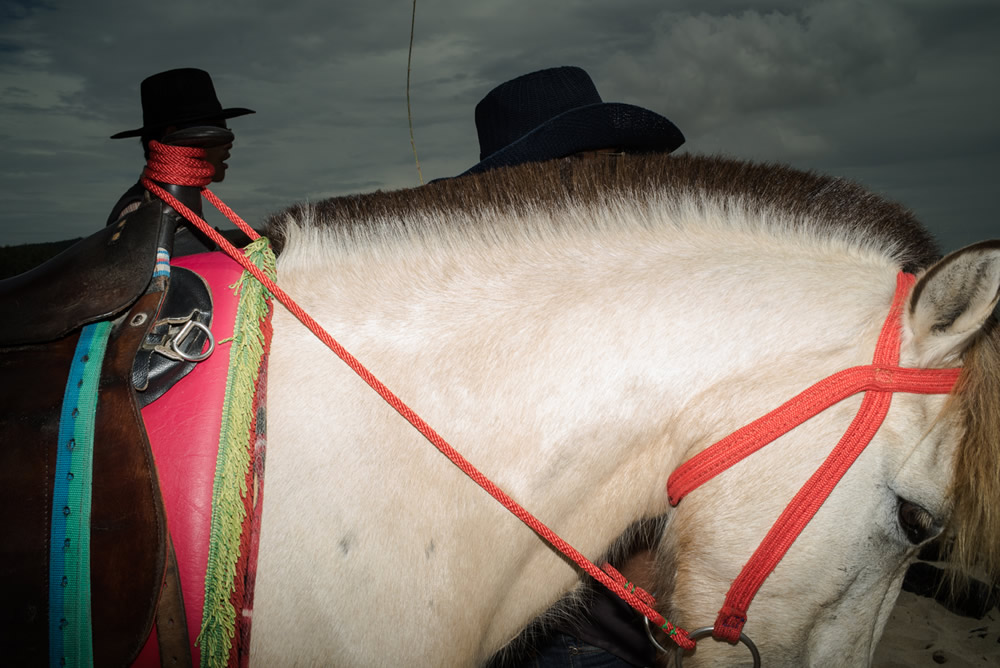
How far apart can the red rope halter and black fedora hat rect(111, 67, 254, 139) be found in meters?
2.19

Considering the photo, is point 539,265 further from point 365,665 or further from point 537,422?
point 365,665

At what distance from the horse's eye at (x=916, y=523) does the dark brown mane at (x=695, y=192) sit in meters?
0.49

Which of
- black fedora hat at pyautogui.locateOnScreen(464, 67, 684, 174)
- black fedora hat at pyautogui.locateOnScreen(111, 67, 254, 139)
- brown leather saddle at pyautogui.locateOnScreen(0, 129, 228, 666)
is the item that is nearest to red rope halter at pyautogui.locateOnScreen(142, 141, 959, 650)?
brown leather saddle at pyautogui.locateOnScreen(0, 129, 228, 666)

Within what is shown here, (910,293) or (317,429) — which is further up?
(910,293)

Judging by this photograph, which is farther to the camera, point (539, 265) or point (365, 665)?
point (539, 265)

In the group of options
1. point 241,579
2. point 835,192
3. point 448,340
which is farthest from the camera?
point 835,192

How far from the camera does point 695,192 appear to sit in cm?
119

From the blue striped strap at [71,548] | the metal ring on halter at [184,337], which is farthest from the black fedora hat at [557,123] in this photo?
the blue striped strap at [71,548]

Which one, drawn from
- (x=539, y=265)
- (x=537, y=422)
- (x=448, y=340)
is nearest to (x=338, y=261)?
(x=448, y=340)

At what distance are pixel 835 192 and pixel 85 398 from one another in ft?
4.95

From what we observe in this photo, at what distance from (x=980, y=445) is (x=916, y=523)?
0.17 meters

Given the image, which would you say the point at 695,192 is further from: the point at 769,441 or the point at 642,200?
the point at 769,441

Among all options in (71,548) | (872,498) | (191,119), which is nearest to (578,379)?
(872,498)

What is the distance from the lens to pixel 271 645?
1.00 meters
